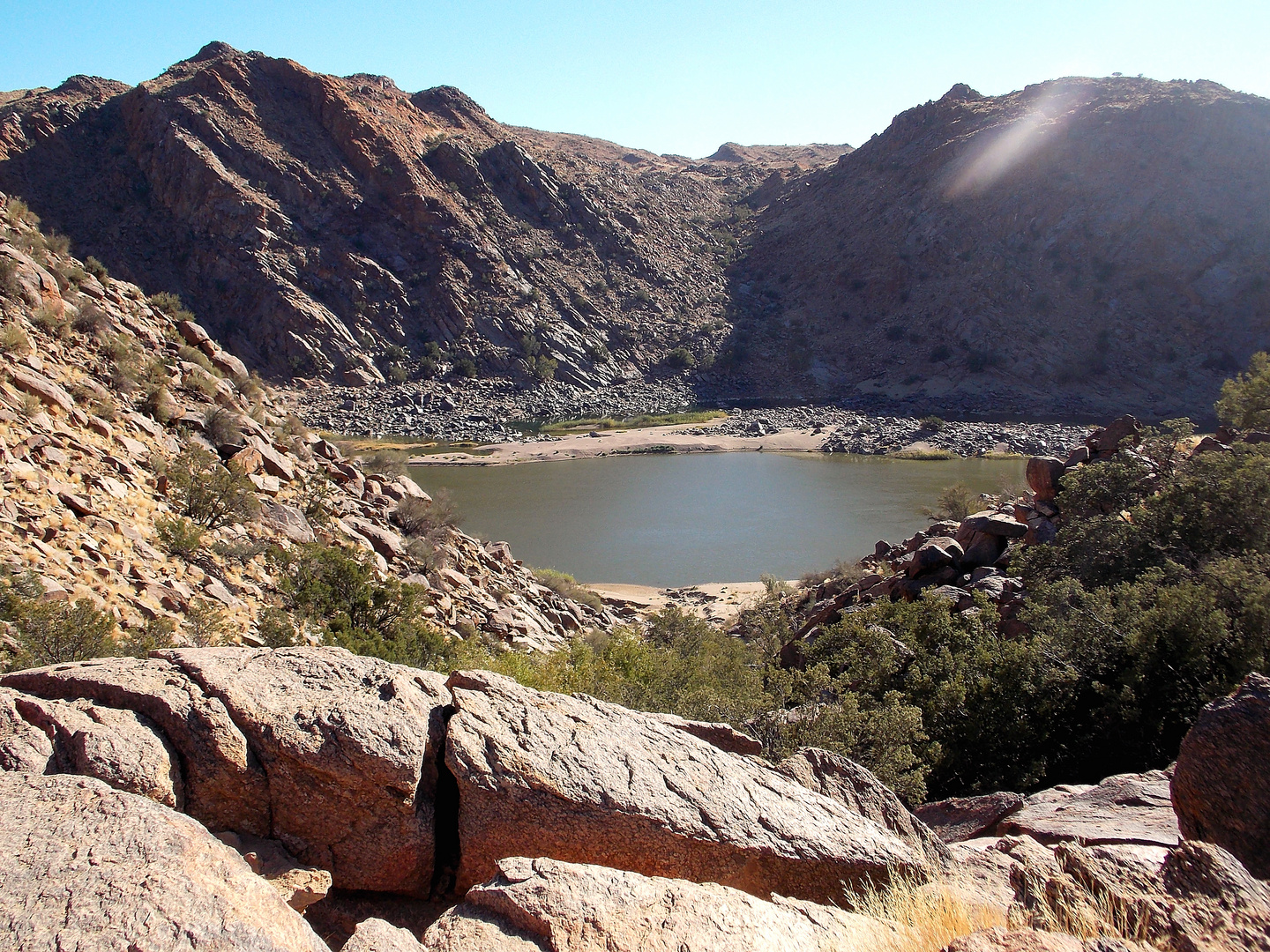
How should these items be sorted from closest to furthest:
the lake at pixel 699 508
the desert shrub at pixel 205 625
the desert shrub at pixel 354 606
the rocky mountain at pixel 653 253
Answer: the desert shrub at pixel 205 625
the desert shrub at pixel 354 606
the lake at pixel 699 508
the rocky mountain at pixel 653 253

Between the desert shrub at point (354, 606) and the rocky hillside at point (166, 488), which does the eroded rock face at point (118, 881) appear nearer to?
the rocky hillside at point (166, 488)

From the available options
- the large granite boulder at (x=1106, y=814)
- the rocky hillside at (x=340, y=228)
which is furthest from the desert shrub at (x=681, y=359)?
the large granite boulder at (x=1106, y=814)

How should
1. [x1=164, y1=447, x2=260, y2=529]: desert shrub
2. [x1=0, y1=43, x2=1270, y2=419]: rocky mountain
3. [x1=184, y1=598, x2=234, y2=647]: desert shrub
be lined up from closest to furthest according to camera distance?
[x1=184, y1=598, x2=234, y2=647]: desert shrub, [x1=164, y1=447, x2=260, y2=529]: desert shrub, [x1=0, y1=43, x2=1270, y2=419]: rocky mountain

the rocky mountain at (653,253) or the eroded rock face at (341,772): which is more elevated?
the rocky mountain at (653,253)

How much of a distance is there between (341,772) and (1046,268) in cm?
7411

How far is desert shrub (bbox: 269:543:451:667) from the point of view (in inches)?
385

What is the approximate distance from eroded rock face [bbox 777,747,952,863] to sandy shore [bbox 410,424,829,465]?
40576 mm

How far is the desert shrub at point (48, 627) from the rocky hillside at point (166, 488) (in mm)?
181

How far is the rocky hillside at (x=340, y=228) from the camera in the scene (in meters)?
58.8

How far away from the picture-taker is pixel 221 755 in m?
3.54

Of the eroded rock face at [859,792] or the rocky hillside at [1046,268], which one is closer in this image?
the eroded rock face at [859,792]

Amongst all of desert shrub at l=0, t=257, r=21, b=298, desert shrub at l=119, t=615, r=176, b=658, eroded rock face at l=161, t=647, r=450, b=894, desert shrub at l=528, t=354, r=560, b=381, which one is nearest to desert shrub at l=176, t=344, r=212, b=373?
desert shrub at l=0, t=257, r=21, b=298

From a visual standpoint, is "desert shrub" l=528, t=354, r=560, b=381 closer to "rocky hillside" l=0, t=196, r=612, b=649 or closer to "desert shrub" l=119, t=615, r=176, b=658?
"rocky hillside" l=0, t=196, r=612, b=649

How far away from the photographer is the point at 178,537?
31.8ft
